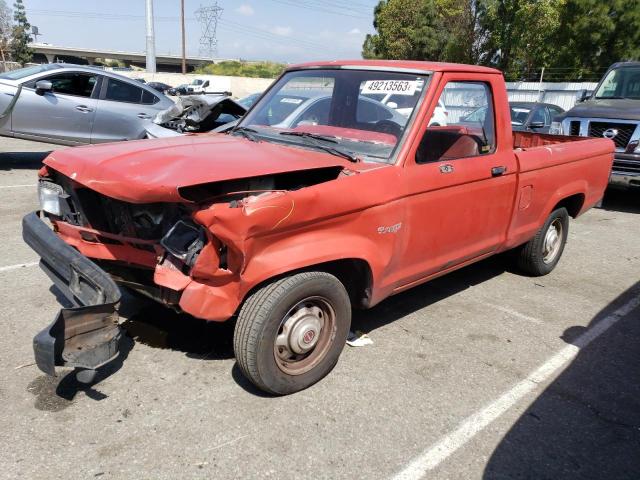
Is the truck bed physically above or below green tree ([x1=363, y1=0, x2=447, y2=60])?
below

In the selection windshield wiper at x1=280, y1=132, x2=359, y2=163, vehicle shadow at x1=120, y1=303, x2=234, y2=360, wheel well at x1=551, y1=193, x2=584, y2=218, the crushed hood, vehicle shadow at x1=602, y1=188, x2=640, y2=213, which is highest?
windshield wiper at x1=280, y1=132, x2=359, y2=163

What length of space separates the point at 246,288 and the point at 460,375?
159 cm

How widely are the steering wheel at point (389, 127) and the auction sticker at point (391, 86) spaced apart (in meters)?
0.23

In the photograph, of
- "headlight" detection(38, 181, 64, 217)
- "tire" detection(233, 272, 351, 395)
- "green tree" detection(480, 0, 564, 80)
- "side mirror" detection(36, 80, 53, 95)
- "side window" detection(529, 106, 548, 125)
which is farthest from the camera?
"green tree" detection(480, 0, 564, 80)

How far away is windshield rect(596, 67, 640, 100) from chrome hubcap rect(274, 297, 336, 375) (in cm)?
886

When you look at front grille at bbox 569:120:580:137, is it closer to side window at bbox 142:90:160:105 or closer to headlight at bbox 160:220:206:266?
side window at bbox 142:90:160:105

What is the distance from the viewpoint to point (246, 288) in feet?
9.04

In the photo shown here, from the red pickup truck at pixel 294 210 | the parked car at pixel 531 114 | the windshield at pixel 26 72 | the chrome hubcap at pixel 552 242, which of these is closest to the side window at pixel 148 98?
the windshield at pixel 26 72

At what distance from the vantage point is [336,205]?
117 inches

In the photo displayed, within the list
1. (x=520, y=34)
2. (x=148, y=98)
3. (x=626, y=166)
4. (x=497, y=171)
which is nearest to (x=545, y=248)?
(x=497, y=171)

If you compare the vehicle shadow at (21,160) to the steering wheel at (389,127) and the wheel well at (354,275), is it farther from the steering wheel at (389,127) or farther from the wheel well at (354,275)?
the wheel well at (354,275)

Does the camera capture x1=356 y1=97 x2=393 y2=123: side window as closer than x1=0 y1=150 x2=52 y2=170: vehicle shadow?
Yes

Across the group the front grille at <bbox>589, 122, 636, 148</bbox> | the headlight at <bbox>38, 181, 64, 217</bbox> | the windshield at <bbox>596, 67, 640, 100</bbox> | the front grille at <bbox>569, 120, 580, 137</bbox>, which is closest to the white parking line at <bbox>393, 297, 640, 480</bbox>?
the headlight at <bbox>38, 181, 64, 217</bbox>

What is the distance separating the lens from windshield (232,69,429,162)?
360 centimetres
